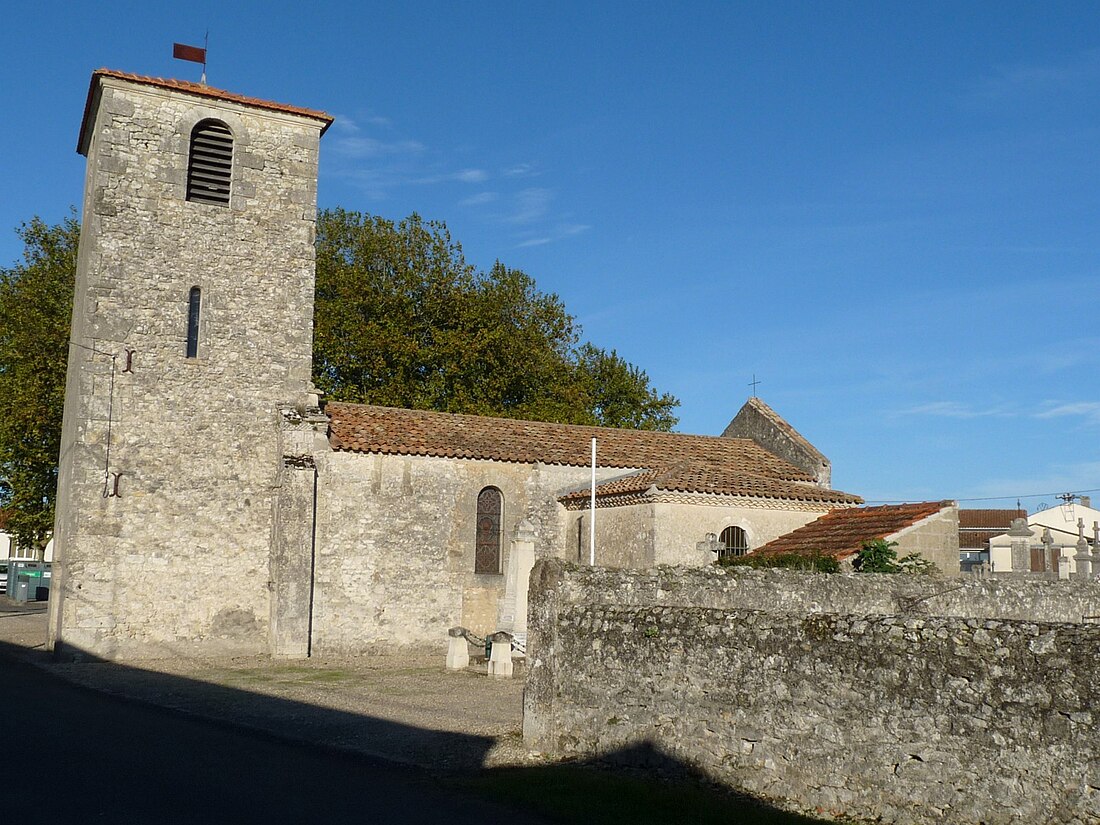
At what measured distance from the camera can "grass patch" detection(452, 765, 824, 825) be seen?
7.98 m

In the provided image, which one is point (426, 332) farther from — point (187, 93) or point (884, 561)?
point (884, 561)

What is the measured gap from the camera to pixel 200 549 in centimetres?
2245

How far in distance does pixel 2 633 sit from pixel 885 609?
24095 mm

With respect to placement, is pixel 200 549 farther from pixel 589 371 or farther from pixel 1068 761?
pixel 589 371

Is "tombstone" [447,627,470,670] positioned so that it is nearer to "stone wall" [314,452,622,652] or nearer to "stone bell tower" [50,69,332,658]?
"stone wall" [314,452,622,652]

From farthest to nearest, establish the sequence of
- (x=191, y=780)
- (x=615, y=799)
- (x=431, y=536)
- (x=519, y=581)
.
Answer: (x=431, y=536), (x=519, y=581), (x=191, y=780), (x=615, y=799)

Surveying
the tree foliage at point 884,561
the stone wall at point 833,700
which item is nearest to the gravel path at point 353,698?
the stone wall at point 833,700

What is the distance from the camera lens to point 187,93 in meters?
23.5

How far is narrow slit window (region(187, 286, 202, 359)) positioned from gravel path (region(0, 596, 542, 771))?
23.2 ft

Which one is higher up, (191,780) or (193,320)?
(193,320)

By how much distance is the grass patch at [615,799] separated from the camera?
314 inches

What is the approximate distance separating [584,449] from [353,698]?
11645 millimetres

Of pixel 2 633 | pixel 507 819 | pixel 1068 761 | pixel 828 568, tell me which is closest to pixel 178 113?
pixel 2 633

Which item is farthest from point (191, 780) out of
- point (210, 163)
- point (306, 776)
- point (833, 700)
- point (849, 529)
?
point (210, 163)
